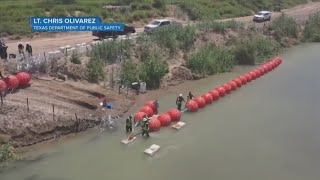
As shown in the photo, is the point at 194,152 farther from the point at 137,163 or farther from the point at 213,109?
the point at 213,109

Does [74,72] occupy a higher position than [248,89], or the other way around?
[74,72]

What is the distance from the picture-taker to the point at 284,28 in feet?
202

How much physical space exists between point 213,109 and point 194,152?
849 centimetres

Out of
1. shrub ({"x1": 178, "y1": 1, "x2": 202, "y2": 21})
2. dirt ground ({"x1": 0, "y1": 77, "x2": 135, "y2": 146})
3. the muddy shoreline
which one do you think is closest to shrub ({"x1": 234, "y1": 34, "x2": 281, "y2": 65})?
shrub ({"x1": 178, "y1": 1, "x2": 202, "y2": 21})

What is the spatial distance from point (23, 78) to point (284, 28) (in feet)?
141

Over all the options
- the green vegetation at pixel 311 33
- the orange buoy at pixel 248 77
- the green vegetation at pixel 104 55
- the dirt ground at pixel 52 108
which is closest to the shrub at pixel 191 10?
the green vegetation at pixel 311 33

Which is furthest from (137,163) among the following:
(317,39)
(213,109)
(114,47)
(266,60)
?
(317,39)

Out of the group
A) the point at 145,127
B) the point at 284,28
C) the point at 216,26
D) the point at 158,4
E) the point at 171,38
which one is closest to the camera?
the point at 145,127

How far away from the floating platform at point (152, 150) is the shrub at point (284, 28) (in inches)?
1543

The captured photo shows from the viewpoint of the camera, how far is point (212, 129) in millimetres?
29969

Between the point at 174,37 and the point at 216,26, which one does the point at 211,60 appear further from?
the point at 216,26

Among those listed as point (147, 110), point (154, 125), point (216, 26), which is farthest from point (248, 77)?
point (154, 125)

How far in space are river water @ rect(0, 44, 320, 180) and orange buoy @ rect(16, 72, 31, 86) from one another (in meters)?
6.03
